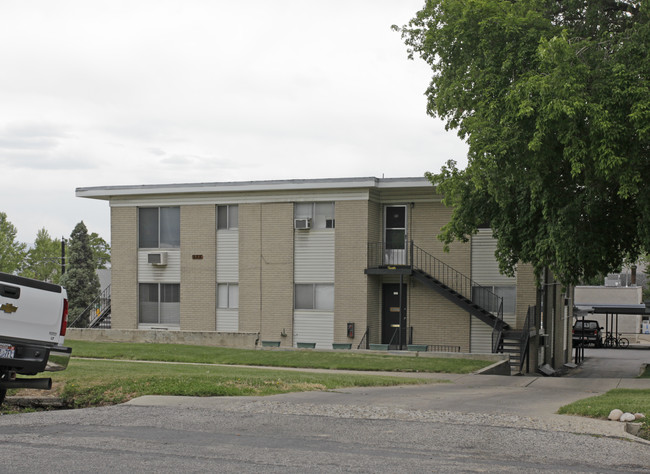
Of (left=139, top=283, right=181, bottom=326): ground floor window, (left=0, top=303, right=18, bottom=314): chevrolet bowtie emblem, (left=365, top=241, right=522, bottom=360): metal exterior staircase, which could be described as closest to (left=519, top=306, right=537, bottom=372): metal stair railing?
(left=365, top=241, right=522, bottom=360): metal exterior staircase

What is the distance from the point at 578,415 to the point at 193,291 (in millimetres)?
21090

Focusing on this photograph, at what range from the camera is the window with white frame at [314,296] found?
29.3 meters

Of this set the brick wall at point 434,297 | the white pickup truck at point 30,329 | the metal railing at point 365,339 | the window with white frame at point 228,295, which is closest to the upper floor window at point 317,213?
the brick wall at point 434,297

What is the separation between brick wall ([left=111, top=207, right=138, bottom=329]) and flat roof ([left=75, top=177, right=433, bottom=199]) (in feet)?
2.89

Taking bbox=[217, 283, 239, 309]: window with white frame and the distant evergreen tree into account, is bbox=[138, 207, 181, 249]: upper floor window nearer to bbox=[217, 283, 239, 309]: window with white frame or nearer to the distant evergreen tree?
bbox=[217, 283, 239, 309]: window with white frame

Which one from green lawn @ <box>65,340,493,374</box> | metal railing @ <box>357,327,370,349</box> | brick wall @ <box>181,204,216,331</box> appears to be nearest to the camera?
green lawn @ <box>65,340,493,374</box>

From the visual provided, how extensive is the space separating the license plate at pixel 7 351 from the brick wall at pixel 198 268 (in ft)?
67.9

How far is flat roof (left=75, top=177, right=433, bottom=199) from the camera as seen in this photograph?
92.0ft

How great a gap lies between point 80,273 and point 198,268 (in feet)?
44.5

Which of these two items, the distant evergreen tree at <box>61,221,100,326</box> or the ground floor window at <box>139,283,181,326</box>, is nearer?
the ground floor window at <box>139,283,181,326</box>

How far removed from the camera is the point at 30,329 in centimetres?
1014

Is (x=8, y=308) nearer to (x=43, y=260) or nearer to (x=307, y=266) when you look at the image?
(x=307, y=266)

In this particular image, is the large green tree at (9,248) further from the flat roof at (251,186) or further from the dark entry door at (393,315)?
the dark entry door at (393,315)

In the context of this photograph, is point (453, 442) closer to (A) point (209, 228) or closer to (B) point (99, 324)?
(A) point (209, 228)
